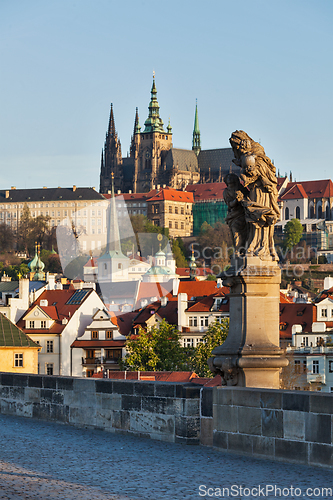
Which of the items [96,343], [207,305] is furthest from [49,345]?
[207,305]

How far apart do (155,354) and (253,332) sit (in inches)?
1884

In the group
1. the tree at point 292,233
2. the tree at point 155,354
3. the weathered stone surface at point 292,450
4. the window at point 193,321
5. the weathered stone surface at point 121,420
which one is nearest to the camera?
the weathered stone surface at point 292,450

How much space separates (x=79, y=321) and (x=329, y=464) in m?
66.6

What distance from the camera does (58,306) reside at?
250ft

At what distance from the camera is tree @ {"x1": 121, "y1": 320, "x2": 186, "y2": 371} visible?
56.1 metres

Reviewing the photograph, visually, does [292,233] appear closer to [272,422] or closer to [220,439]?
[220,439]

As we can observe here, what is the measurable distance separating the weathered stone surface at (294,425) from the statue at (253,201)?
2.27 m

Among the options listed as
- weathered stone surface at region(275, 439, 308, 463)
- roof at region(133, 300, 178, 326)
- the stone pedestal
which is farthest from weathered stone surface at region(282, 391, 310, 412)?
roof at region(133, 300, 178, 326)

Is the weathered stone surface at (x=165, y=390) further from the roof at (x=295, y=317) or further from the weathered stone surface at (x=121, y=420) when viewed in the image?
the roof at (x=295, y=317)

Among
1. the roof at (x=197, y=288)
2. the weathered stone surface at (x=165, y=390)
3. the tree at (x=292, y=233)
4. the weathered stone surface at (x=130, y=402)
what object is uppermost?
the tree at (x=292, y=233)

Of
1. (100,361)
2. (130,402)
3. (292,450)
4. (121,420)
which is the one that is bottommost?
(100,361)

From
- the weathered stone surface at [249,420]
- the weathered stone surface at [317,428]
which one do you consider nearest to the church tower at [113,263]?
the weathered stone surface at [249,420]

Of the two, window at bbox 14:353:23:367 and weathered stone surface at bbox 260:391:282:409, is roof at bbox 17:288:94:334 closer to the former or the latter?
window at bbox 14:353:23:367

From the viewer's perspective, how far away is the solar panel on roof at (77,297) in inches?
2968
